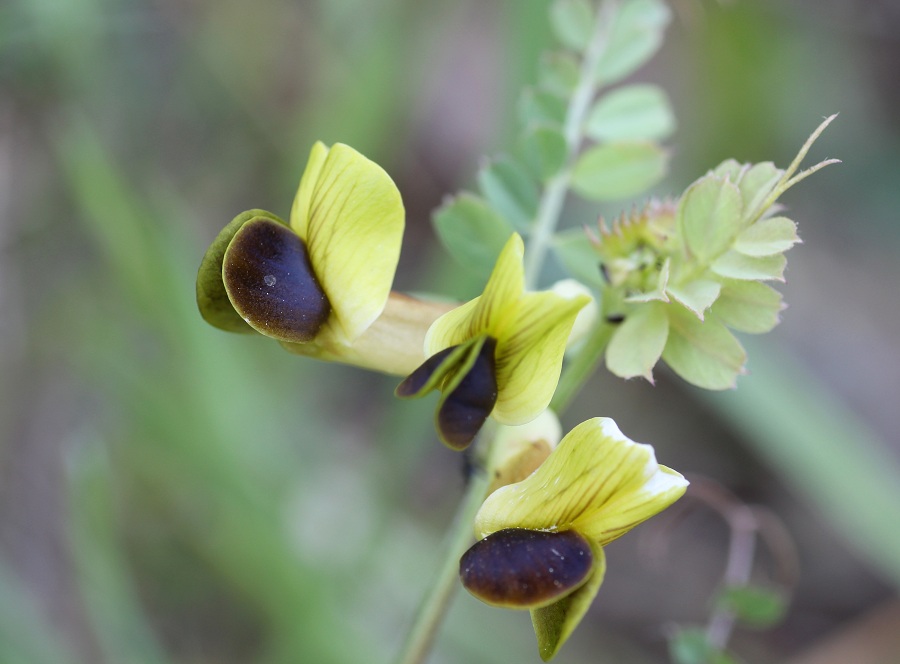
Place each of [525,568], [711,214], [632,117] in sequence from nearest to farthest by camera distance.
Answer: [525,568]
[711,214]
[632,117]

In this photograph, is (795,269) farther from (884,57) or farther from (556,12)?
(556,12)

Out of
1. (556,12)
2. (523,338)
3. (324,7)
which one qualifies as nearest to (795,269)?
(324,7)

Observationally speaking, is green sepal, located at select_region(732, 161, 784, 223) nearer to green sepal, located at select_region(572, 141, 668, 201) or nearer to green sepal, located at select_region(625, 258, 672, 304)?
green sepal, located at select_region(625, 258, 672, 304)

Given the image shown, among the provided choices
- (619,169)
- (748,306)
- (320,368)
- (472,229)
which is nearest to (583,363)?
(748,306)

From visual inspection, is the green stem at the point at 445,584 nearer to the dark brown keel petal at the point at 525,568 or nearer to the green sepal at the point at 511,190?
the dark brown keel petal at the point at 525,568

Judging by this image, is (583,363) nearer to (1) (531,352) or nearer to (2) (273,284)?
(1) (531,352)

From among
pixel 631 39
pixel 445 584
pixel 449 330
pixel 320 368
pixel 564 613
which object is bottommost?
pixel 320 368
